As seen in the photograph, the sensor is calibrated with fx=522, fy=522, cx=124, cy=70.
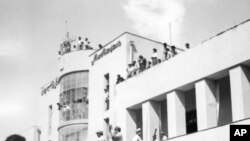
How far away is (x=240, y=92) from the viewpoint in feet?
83.8

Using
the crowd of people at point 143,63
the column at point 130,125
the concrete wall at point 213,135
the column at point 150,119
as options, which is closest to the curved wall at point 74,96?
the crowd of people at point 143,63

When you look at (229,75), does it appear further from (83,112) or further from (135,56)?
(83,112)

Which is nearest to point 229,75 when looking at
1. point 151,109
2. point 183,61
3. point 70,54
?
point 183,61

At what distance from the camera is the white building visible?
2569cm

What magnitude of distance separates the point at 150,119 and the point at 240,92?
294 inches

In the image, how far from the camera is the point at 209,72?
1069 inches

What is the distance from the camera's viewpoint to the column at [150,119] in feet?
104

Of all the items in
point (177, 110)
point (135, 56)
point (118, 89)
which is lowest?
point (177, 110)

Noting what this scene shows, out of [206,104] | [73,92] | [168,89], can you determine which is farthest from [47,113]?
[206,104]

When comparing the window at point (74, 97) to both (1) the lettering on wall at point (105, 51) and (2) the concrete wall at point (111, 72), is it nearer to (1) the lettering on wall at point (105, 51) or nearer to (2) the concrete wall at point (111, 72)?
(2) the concrete wall at point (111, 72)

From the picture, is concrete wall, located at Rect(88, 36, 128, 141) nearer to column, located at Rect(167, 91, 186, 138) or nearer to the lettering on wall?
the lettering on wall

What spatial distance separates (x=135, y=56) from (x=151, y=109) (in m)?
5.59

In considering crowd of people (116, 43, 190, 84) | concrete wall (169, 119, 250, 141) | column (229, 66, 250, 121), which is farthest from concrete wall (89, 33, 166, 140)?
column (229, 66, 250, 121)

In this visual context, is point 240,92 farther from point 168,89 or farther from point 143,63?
point 143,63
